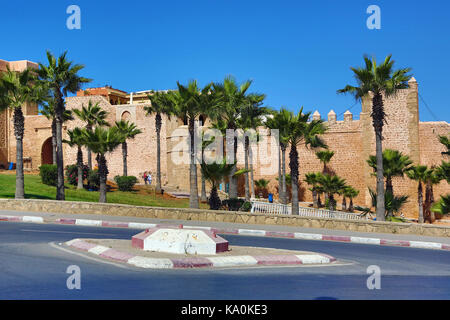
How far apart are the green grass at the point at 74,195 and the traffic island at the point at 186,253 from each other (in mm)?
18516

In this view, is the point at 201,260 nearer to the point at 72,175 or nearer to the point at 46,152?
the point at 72,175

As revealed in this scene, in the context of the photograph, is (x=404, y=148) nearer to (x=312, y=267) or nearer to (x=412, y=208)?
(x=412, y=208)

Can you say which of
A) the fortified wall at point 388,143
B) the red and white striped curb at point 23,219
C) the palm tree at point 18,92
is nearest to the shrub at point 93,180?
the palm tree at point 18,92

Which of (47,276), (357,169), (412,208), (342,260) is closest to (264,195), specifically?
(357,169)

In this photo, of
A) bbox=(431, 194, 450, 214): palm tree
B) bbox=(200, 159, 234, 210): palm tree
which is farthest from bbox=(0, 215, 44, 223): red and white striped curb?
bbox=(431, 194, 450, 214): palm tree

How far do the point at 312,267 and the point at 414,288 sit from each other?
1.95m

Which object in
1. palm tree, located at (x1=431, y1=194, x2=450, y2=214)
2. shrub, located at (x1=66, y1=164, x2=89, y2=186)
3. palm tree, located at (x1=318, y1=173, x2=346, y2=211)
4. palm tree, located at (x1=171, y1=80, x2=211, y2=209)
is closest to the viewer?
palm tree, located at (x1=171, y1=80, x2=211, y2=209)

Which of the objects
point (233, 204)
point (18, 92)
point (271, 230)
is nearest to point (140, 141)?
point (18, 92)

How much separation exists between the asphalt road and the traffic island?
1.18ft

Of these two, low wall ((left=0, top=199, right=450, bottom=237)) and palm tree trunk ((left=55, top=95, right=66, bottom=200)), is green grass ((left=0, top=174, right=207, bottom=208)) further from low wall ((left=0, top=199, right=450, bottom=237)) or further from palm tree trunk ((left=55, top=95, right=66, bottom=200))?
low wall ((left=0, top=199, right=450, bottom=237))

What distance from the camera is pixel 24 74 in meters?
22.1

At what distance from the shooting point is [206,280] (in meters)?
6.37

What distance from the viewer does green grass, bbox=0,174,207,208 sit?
26938 mm
